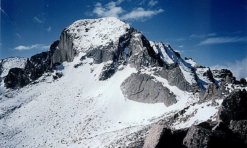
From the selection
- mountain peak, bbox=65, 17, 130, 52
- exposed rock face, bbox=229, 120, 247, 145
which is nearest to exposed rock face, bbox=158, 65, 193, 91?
mountain peak, bbox=65, 17, 130, 52

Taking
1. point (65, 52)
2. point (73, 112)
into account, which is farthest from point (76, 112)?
point (65, 52)

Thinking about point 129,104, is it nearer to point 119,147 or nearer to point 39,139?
point 39,139

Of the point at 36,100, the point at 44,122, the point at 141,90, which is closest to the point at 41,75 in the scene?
the point at 36,100

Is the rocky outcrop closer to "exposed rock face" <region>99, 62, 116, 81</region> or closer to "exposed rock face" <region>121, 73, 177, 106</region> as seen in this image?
"exposed rock face" <region>121, 73, 177, 106</region>

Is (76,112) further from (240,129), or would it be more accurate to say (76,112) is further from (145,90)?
(240,129)

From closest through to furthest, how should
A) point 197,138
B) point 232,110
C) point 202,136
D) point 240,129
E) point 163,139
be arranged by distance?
1. point 197,138
2. point 202,136
3. point 163,139
4. point 240,129
5. point 232,110

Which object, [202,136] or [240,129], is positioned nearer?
[202,136]

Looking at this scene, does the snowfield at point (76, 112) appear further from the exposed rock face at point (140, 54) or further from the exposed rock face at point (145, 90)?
the exposed rock face at point (140, 54)
